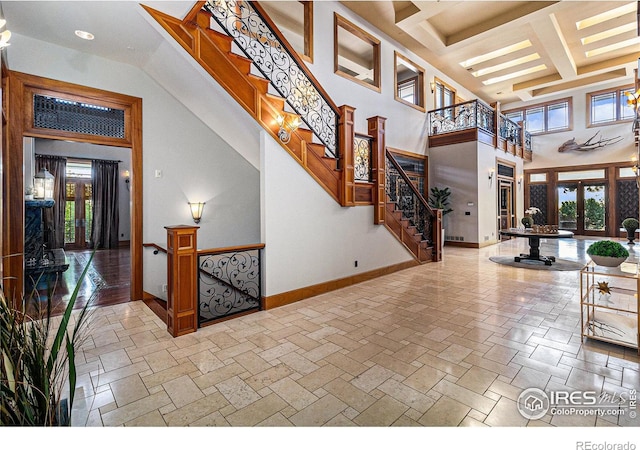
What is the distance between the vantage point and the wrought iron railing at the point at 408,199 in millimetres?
6332

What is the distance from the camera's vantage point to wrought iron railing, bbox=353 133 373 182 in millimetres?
5398

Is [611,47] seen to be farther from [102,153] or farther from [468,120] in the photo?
[102,153]

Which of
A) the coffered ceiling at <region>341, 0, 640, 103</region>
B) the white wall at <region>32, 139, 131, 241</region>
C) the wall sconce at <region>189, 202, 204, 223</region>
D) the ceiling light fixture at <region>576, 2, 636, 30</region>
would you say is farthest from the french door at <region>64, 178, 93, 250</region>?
the ceiling light fixture at <region>576, 2, 636, 30</region>

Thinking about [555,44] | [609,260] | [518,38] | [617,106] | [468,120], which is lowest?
[609,260]

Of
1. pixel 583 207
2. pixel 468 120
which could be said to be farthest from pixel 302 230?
pixel 583 207

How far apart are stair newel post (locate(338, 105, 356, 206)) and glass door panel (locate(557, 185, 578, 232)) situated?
36.3ft

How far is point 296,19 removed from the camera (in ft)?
23.4

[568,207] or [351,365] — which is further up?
[568,207]

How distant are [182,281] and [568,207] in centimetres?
1397

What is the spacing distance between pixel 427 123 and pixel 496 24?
9.50 feet

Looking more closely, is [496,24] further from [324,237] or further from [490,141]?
[324,237]

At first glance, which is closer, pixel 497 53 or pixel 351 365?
pixel 351 365

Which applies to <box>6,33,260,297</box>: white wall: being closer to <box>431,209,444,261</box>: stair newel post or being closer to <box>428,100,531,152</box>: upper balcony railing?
<box>431,209,444,261</box>: stair newel post
